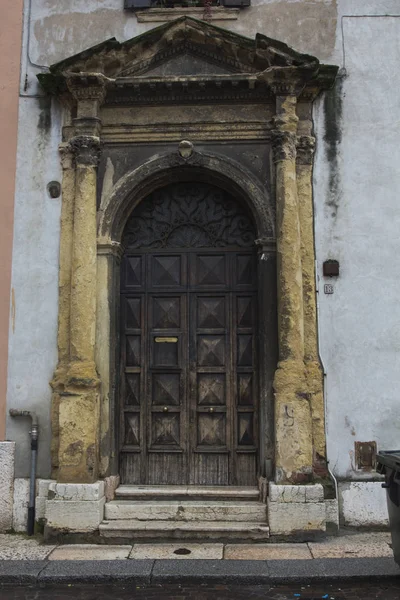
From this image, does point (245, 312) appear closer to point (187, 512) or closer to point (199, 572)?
point (187, 512)

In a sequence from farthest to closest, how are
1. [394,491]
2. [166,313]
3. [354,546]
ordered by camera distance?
[166,313], [354,546], [394,491]

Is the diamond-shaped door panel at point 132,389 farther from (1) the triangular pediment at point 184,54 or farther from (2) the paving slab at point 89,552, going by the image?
(1) the triangular pediment at point 184,54

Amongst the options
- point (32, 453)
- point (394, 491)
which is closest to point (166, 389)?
point (32, 453)

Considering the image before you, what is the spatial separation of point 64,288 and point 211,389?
6.77ft

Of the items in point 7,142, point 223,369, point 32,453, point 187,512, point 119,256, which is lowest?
point 187,512

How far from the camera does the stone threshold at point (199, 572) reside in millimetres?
5352

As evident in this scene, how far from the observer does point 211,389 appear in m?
7.38

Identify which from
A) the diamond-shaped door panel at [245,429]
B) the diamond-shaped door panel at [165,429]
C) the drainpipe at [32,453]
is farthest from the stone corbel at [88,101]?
the diamond-shaped door panel at [245,429]

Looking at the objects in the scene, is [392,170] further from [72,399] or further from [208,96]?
[72,399]

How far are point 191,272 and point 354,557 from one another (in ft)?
11.7

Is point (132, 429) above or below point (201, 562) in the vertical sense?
above

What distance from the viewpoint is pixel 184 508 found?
21.9 feet

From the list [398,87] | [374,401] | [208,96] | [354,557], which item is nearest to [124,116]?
[208,96]

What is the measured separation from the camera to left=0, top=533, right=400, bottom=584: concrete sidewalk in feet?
17.7
